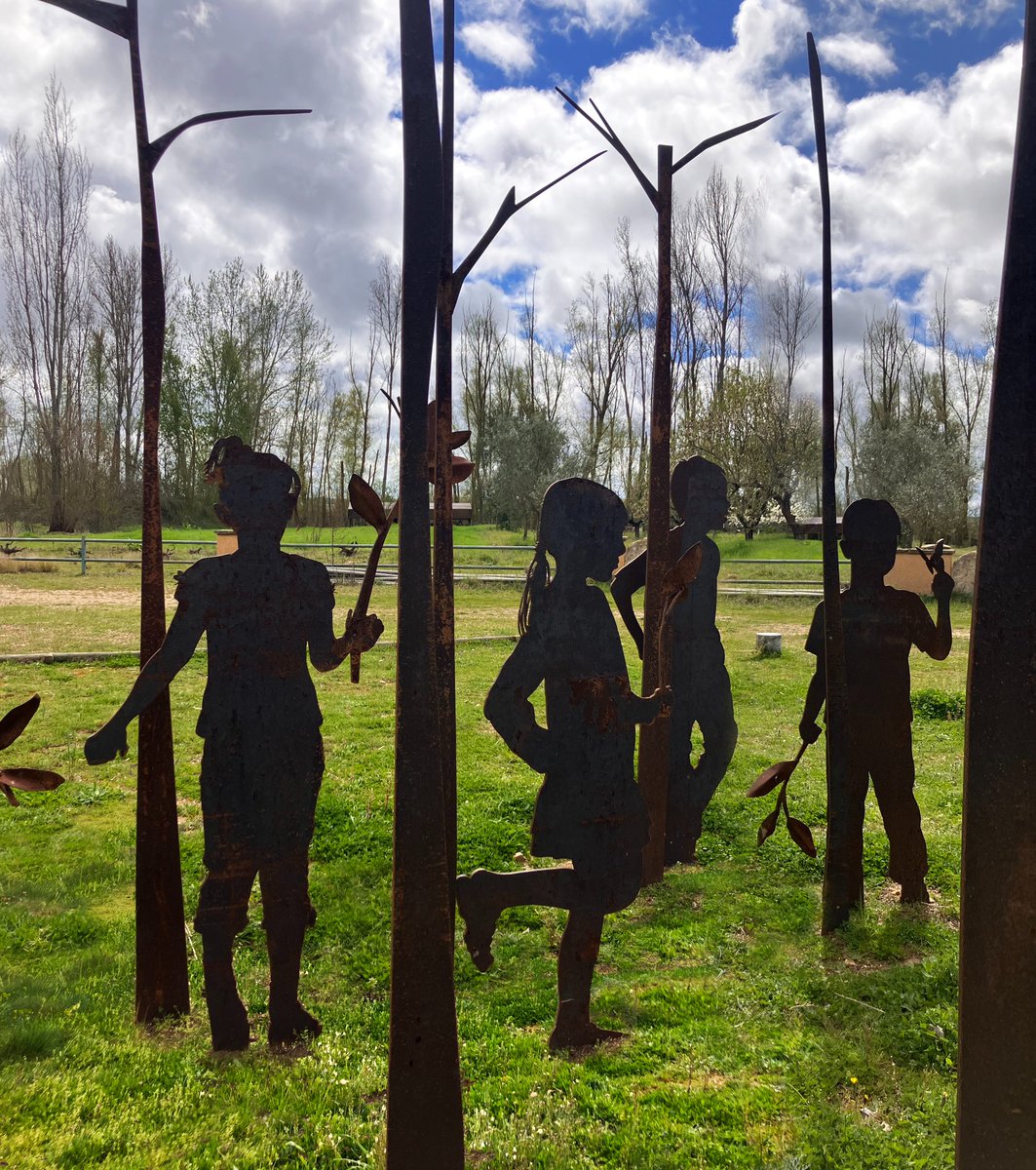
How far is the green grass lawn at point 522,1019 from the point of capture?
2420 millimetres

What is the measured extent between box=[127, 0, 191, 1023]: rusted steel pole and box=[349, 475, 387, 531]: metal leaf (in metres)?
0.76

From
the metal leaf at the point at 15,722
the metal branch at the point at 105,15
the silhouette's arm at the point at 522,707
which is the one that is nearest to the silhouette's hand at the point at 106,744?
the metal leaf at the point at 15,722

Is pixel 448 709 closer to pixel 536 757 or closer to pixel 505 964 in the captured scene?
pixel 536 757

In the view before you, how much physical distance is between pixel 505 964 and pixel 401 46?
3.59 m

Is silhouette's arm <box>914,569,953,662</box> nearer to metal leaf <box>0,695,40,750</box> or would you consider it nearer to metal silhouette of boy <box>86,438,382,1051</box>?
metal silhouette of boy <box>86,438,382,1051</box>

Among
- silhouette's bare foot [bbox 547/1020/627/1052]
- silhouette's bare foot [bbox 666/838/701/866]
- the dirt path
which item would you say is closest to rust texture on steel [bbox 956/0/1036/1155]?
silhouette's bare foot [bbox 547/1020/627/1052]

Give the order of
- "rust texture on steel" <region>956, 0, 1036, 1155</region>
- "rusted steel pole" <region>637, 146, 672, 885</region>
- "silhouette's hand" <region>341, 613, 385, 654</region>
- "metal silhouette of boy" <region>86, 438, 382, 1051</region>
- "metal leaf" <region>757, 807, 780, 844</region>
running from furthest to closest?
1. "rusted steel pole" <region>637, 146, 672, 885</region>
2. "metal leaf" <region>757, 807, 780, 844</region>
3. "silhouette's hand" <region>341, 613, 385, 654</region>
4. "metal silhouette of boy" <region>86, 438, 382, 1051</region>
5. "rust texture on steel" <region>956, 0, 1036, 1155</region>

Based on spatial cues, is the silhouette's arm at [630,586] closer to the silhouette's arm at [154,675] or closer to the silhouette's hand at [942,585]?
the silhouette's hand at [942,585]

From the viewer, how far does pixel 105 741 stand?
2789 millimetres

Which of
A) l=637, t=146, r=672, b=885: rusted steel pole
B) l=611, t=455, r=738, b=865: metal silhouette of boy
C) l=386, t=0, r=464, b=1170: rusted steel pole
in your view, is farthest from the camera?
l=611, t=455, r=738, b=865: metal silhouette of boy

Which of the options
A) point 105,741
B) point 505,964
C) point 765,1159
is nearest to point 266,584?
point 105,741

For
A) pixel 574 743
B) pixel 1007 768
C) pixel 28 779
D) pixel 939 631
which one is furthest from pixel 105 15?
pixel 939 631

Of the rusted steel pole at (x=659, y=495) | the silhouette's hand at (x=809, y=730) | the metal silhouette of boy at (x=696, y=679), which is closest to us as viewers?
the silhouette's hand at (x=809, y=730)

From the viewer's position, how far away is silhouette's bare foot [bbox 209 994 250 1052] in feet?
9.45
